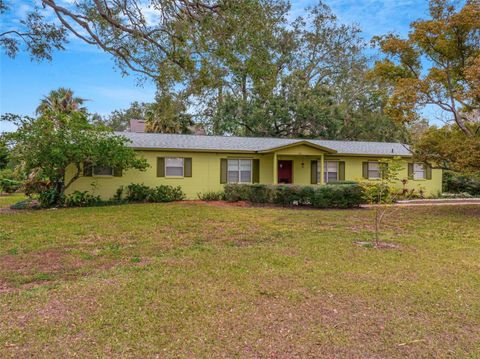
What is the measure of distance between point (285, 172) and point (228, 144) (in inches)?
142

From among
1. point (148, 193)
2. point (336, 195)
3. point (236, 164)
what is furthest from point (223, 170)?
point (336, 195)

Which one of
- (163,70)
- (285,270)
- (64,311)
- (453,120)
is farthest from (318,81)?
(64,311)

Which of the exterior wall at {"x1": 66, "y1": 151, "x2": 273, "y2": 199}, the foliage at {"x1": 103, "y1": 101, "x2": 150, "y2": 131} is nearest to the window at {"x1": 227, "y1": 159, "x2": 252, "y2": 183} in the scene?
the exterior wall at {"x1": 66, "y1": 151, "x2": 273, "y2": 199}

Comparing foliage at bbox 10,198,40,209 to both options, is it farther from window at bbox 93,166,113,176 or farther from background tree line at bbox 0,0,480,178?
background tree line at bbox 0,0,480,178

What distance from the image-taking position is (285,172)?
742 inches

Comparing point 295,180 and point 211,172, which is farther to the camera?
point 295,180

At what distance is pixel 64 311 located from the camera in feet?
12.1

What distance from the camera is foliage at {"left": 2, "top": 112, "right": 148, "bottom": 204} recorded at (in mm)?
12320

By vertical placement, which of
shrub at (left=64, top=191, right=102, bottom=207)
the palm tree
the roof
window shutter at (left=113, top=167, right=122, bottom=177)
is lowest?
shrub at (left=64, top=191, right=102, bottom=207)

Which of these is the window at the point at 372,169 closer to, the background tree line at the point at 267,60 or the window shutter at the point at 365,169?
the window shutter at the point at 365,169

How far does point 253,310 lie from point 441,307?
2192 mm

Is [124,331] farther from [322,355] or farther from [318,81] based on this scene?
[318,81]

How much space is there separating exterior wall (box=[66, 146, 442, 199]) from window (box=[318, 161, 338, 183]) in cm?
32

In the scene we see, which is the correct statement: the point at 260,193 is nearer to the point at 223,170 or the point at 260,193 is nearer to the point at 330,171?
the point at 223,170
